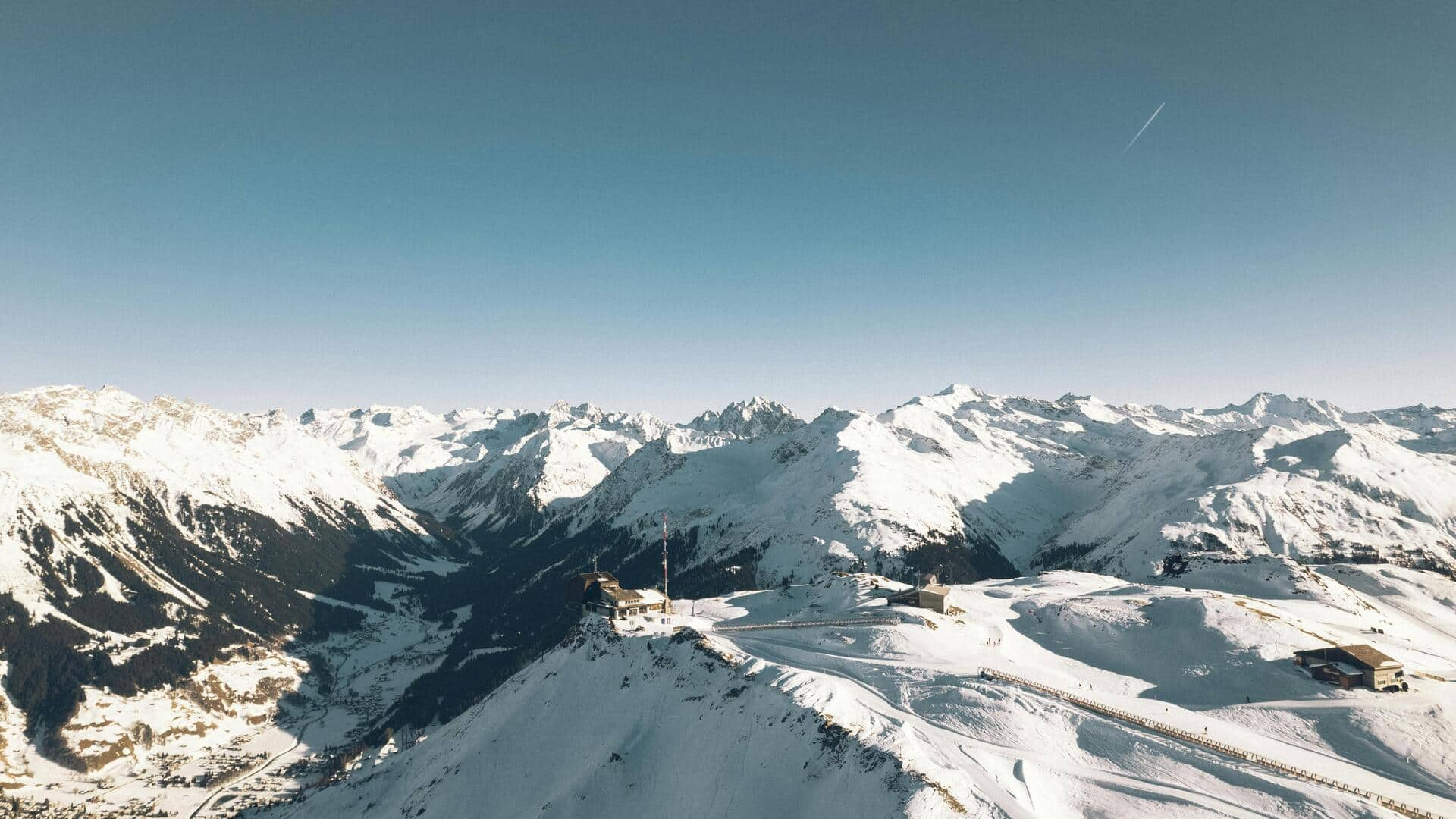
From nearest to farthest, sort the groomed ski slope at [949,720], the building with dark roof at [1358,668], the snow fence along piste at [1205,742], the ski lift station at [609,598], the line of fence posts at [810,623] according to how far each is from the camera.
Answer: the snow fence along piste at [1205,742]
the groomed ski slope at [949,720]
the building with dark roof at [1358,668]
the line of fence posts at [810,623]
the ski lift station at [609,598]

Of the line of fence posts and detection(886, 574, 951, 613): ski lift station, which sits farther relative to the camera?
detection(886, 574, 951, 613): ski lift station

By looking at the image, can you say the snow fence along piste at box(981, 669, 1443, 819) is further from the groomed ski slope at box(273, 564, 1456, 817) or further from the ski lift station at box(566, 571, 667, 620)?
the ski lift station at box(566, 571, 667, 620)

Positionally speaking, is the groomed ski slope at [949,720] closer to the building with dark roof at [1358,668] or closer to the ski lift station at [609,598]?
the building with dark roof at [1358,668]

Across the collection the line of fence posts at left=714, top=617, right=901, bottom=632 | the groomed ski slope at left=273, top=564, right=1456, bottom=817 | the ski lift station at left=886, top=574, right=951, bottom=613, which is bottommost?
the groomed ski slope at left=273, top=564, right=1456, bottom=817

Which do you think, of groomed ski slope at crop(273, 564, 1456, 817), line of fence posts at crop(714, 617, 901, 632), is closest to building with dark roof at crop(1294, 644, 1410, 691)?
groomed ski slope at crop(273, 564, 1456, 817)

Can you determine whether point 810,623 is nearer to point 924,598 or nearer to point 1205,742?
point 924,598

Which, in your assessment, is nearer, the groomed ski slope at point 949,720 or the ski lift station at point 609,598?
the groomed ski slope at point 949,720

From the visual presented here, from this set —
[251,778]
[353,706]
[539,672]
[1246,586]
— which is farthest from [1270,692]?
[353,706]

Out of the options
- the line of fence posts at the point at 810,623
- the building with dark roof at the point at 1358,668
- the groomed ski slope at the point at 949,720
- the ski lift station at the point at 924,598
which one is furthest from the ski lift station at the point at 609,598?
the building with dark roof at the point at 1358,668
